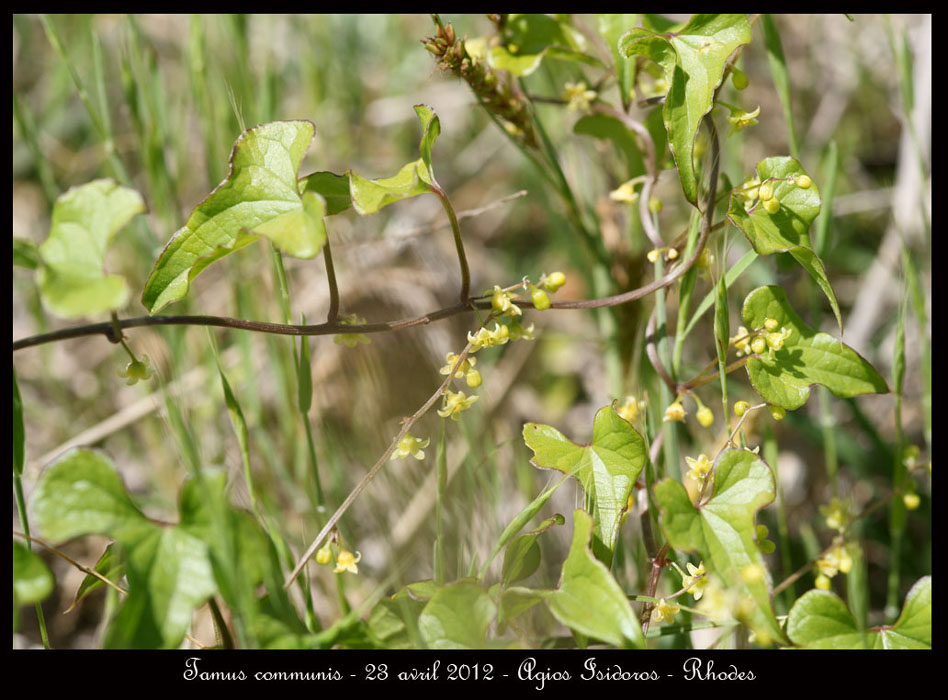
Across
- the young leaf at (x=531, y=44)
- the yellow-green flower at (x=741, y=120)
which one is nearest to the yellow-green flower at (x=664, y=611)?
the yellow-green flower at (x=741, y=120)

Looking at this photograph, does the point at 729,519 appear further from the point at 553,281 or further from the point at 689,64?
the point at 689,64

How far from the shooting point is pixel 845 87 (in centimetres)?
194

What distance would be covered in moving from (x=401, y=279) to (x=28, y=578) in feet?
3.60

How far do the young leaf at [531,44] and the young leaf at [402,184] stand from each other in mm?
279

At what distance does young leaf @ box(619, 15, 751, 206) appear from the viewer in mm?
656

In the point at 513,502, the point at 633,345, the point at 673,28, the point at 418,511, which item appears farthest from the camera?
the point at 513,502

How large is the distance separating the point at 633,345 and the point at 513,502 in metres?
0.38

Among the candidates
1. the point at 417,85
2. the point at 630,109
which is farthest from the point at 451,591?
the point at 417,85

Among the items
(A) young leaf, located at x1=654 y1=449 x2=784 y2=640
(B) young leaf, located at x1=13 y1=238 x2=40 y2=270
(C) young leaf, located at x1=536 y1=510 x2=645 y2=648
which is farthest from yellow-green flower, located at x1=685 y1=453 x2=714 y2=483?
(B) young leaf, located at x1=13 y1=238 x2=40 y2=270

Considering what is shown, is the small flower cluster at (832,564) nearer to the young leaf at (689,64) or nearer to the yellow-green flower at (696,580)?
the yellow-green flower at (696,580)

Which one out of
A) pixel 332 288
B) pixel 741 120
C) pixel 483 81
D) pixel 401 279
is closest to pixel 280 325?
pixel 332 288

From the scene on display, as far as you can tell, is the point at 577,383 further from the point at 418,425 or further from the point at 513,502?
the point at 418,425

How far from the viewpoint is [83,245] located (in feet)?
1.83

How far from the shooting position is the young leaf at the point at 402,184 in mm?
610
